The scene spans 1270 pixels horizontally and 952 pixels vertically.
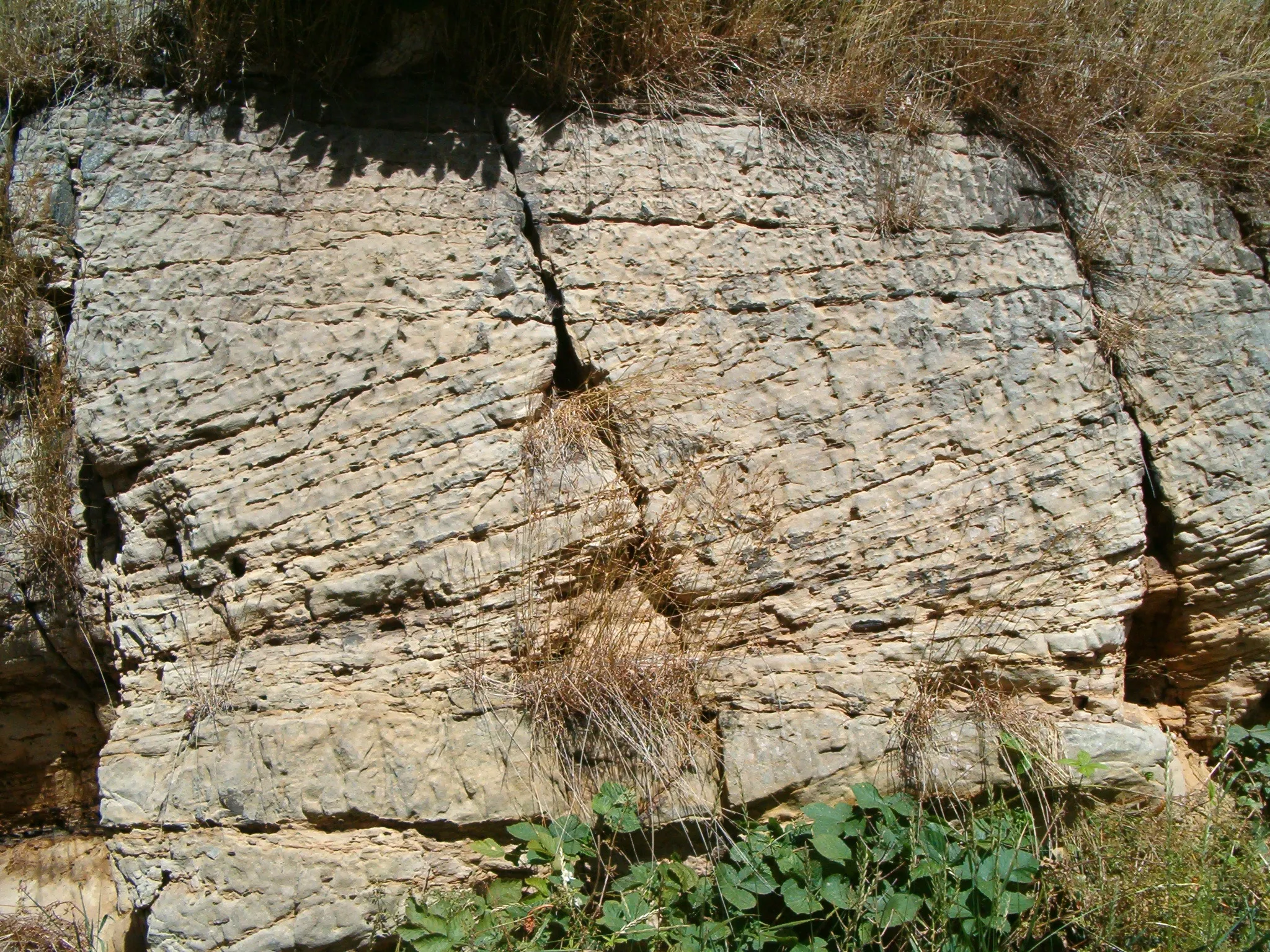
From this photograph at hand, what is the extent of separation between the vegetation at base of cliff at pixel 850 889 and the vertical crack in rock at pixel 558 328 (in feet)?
3.89

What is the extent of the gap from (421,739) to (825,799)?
3.63 ft

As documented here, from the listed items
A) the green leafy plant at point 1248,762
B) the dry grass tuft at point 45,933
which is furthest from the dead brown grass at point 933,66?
the dry grass tuft at point 45,933

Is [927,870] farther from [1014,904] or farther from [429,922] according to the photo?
[429,922]

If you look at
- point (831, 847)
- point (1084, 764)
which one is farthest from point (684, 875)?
point (1084, 764)

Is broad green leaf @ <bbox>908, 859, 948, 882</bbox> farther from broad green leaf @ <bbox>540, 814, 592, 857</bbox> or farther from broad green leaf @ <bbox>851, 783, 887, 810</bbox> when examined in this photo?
broad green leaf @ <bbox>540, 814, 592, 857</bbox>

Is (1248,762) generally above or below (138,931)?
below

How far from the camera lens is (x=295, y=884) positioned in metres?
2.40

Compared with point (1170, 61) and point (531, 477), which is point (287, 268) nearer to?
point (531, 477)

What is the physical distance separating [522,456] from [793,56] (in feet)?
5.88

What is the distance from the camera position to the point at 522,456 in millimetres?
2768

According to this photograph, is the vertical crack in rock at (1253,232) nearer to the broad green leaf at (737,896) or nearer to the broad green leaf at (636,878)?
the broad green leaf at (737,896)

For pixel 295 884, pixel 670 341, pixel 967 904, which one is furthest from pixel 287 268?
pixel 967 904

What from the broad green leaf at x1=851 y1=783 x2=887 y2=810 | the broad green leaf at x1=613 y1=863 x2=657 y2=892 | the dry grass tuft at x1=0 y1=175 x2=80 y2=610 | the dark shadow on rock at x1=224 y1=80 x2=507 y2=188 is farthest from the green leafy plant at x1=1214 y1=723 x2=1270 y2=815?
the dry grass tuft at x1=0 y1=175 x2=80 y2=610

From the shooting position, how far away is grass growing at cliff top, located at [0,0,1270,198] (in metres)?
2.98
